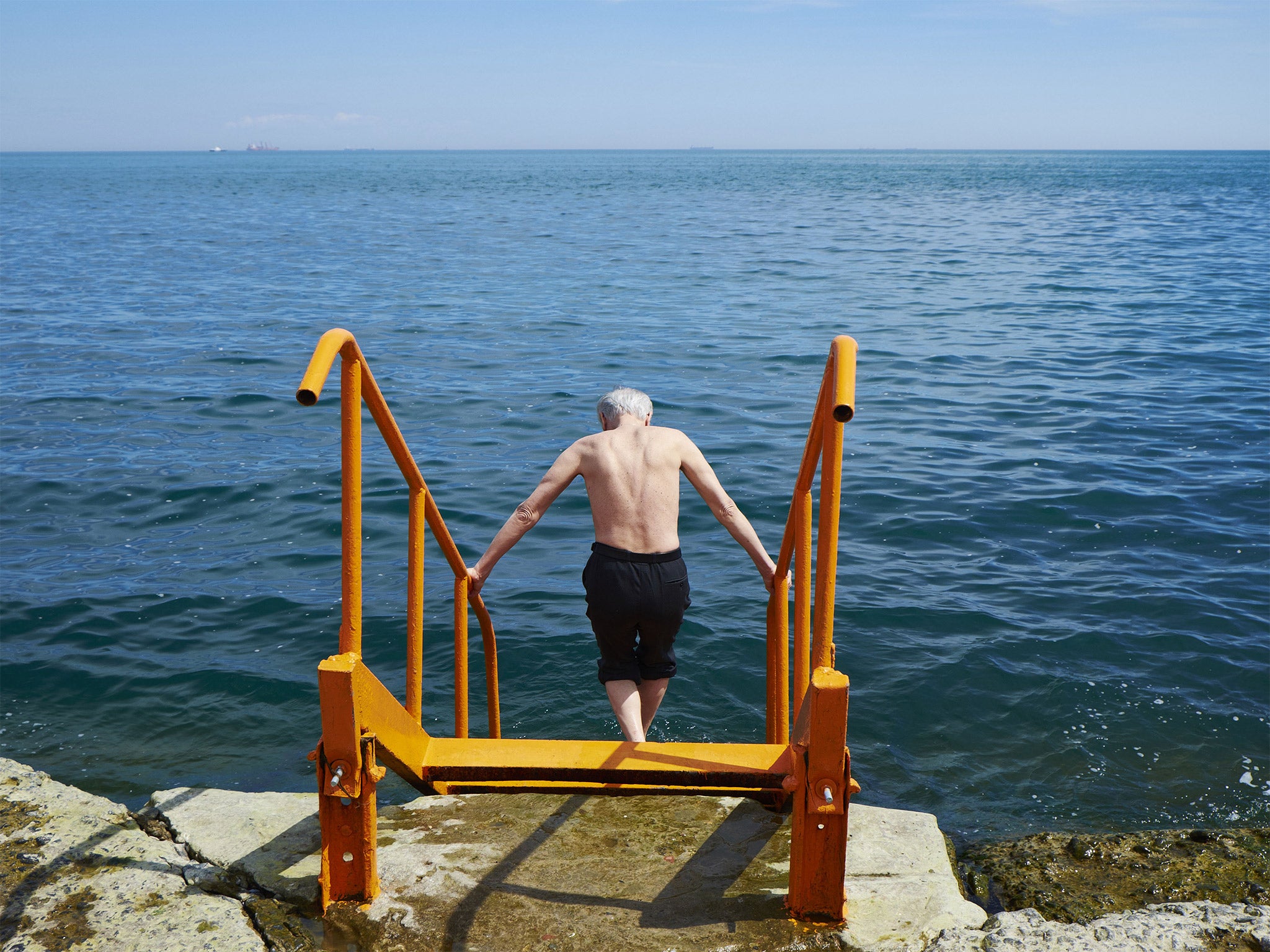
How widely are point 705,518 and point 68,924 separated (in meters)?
6.46

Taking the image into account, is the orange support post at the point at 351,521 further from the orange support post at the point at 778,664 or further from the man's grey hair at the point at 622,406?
the orange support post at the point at 778,664

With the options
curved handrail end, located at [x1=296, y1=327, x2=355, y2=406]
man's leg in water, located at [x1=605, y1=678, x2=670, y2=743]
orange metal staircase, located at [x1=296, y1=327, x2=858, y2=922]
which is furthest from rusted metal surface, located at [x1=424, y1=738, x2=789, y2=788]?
curved handrail end, located at [x1=296, y1=327, x2=355, y2=406]

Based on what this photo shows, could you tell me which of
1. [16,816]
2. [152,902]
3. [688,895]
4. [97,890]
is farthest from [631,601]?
[16,816]

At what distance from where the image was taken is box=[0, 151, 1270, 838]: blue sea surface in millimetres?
5625

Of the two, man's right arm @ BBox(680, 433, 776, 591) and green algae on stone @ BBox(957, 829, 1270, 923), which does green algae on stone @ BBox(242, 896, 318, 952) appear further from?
green algae on stone @ BBox(957, 829, 1270, 923)

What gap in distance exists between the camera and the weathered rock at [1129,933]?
2.83m

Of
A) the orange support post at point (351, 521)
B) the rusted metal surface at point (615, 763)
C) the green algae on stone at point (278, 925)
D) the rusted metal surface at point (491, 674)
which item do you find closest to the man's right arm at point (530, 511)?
the rusted metal surface at point (491, 674)

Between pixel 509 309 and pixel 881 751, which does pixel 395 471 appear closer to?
pixel 881 751

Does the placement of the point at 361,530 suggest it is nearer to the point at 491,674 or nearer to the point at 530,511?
the point at 530,511

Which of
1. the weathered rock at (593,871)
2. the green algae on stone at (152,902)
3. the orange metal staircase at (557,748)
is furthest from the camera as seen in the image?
the green algae on stone at (152,902)

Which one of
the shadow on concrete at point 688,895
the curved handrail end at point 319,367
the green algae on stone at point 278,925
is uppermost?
the curved handrail end at point 319,367

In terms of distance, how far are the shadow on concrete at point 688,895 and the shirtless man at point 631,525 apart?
2.44ft

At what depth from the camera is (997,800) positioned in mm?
5004

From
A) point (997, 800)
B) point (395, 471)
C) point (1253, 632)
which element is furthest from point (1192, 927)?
point (395, 471)
